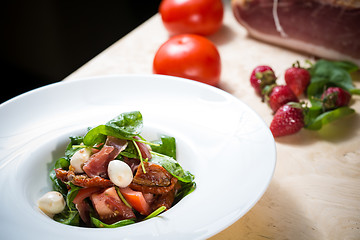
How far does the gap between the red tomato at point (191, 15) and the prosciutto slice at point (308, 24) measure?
0.15 m

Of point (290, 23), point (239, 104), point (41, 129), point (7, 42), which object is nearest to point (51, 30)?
point (7, 42)

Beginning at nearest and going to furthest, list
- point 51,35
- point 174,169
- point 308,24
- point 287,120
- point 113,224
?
point 113,224, point 174,169, point 287,120, point 308,24, point 51,35

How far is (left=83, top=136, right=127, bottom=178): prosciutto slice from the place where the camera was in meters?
1.08

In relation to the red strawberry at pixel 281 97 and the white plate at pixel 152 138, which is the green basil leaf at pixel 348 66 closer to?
the red strawberry at pixel 281 97

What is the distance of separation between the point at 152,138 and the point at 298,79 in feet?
2.52

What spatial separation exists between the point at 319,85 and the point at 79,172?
1099 millimetres

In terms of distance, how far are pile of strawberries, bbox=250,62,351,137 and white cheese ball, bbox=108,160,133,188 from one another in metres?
0.68

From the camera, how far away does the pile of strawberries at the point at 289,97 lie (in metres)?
1.52

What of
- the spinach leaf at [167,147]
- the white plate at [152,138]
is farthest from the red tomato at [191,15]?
the spinach leaf at [167,147]

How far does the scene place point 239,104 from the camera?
1291 mm

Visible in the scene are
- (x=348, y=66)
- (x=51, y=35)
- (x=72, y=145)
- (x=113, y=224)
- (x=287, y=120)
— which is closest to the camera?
(x=113, y=224)

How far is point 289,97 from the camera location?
1.62 metres

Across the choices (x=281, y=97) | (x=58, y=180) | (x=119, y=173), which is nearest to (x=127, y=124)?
(x=119, y=173)

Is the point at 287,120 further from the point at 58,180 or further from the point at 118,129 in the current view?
the point at 58,180
